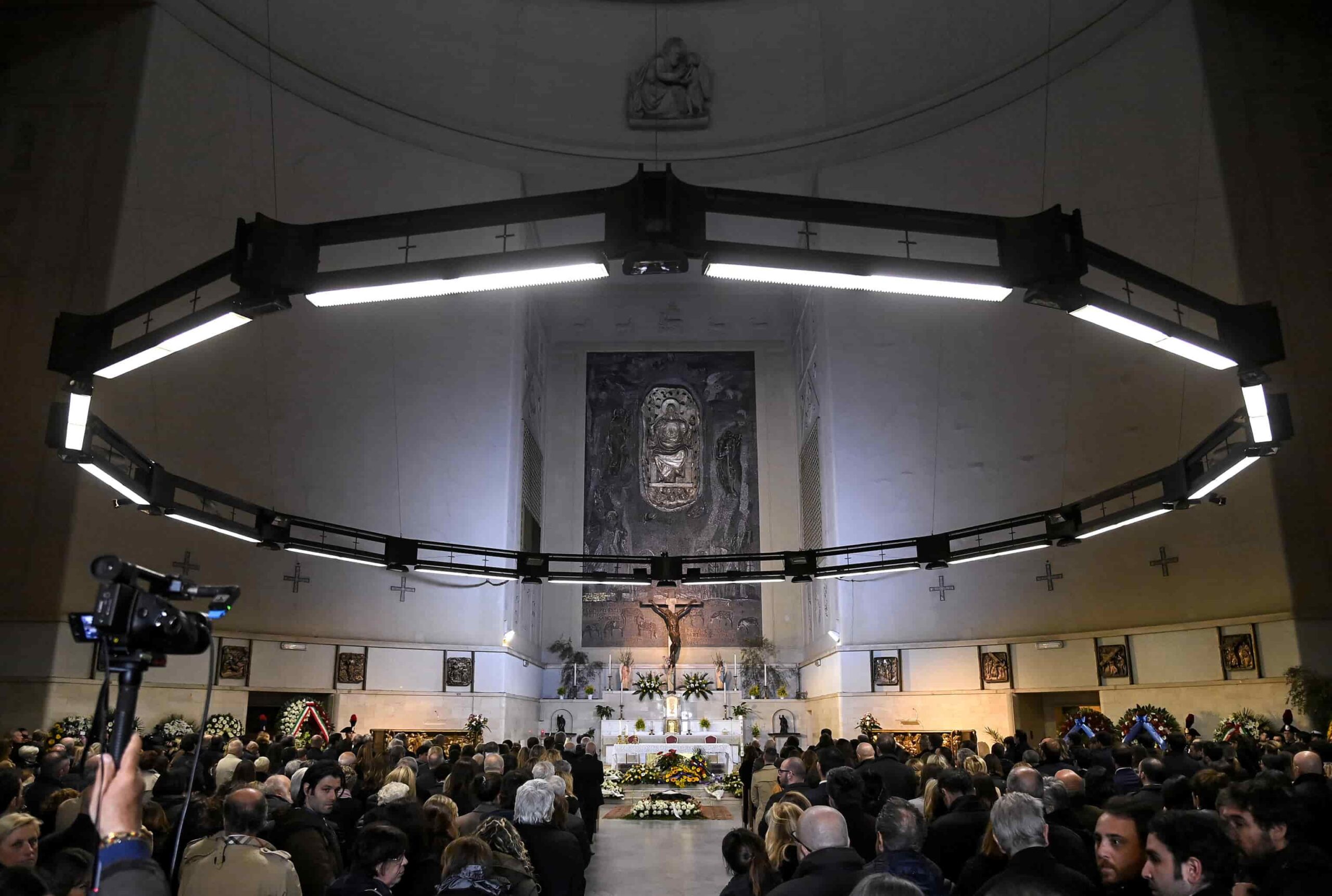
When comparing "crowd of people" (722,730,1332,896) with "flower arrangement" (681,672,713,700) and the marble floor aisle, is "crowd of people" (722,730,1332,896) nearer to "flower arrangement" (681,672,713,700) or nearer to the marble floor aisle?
the marble floor aisle

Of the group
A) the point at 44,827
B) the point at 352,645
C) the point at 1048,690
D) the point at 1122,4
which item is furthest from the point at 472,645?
the point at 1122,4

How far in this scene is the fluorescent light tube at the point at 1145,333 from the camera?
20.7ft

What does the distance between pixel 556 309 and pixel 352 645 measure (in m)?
13.4

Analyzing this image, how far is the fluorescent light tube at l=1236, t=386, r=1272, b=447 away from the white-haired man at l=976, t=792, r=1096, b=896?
17.7 feet

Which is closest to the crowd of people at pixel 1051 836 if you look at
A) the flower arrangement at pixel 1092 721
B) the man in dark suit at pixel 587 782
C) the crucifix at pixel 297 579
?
the man in dark suit at pixel 587 782

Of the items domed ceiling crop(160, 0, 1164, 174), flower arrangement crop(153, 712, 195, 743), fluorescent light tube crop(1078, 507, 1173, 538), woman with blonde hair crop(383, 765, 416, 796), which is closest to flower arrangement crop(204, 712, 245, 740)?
flower arrangement crop(153, 712, 195, 743)

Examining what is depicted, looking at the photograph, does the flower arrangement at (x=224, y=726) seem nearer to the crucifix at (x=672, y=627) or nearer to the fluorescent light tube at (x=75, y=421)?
the fluorescent light tube at (x=75, y=421)

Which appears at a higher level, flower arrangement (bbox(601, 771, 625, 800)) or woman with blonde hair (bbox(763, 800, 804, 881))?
woman with blonde hair (bbox(763, 800, 804, 881))

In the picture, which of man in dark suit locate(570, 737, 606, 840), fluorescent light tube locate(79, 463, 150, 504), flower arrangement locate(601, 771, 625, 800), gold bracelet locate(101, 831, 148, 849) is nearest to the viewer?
gold bracelet locate(101, 831, 148, 849)

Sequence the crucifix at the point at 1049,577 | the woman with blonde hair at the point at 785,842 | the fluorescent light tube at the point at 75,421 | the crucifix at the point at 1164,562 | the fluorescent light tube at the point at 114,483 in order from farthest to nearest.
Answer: the crucifix at the point at 1049,577, the crucifix at the point at 1164,562, the fluorescent light tube at the point at 114,483, the fluorescent light tube at the point at 75,421, the woman with blonde hair at the point at 785,842

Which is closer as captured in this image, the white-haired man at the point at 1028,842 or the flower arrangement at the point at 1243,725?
the white-haired man at the point at 1028,842

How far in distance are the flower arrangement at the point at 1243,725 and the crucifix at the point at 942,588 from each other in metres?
6.98

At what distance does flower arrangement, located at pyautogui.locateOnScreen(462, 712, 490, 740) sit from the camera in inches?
780

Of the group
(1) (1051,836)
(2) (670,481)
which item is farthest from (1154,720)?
(2) (670,481)
